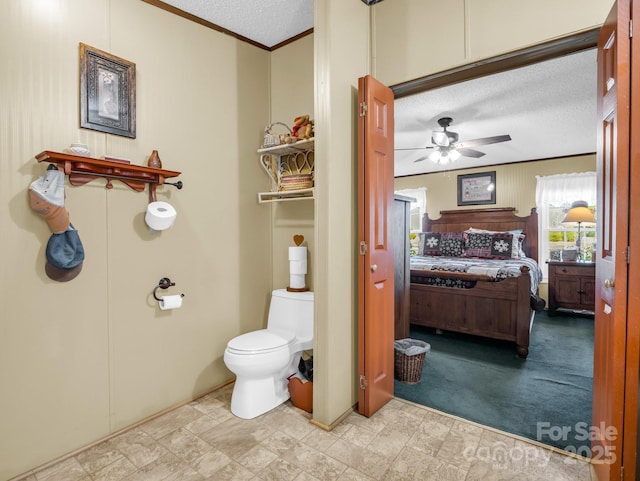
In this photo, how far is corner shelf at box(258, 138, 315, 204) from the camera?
2.47 metres

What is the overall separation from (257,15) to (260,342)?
2247 millimetres

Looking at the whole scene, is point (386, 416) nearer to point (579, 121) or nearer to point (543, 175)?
point (579, 121)

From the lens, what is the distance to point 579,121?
13.4 feet

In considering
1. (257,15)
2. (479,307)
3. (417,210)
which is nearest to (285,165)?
(257,15)

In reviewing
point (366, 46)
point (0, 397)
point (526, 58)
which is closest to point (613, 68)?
point (526, 58)

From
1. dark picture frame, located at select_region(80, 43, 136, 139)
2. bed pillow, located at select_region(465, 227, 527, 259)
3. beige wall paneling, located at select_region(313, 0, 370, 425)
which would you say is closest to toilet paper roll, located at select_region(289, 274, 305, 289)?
beige wall paneling, located at select_region(313, 0, 370, 425)

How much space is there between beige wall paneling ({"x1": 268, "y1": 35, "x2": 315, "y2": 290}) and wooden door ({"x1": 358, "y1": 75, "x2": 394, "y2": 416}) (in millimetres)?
569

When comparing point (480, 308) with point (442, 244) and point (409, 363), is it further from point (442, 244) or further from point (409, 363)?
point (442, 244)

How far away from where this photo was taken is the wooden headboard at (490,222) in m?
5.85

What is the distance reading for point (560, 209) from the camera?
230 inches

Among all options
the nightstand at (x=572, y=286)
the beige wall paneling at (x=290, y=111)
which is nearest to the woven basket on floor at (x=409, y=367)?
the beige wall paneling at (x=290, y=111)

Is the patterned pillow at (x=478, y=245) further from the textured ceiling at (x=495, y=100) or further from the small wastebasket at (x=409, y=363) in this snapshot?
the small wastebasket at (x=409, y=363)

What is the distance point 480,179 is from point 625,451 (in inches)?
223

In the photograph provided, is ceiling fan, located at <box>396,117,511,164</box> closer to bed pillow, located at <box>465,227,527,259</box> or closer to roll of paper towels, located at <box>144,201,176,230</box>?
bed pillow, located at <box>465,227,527,259</box>
